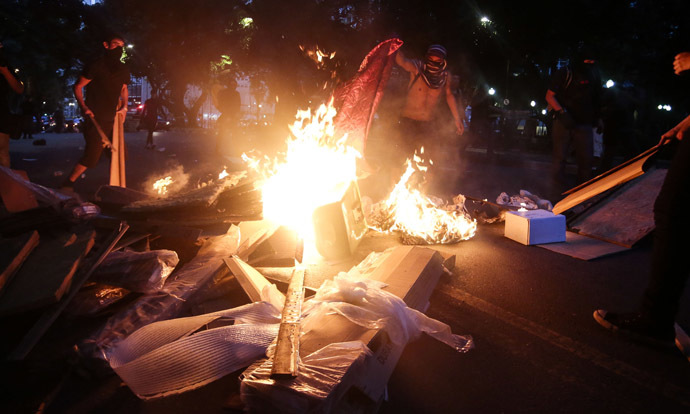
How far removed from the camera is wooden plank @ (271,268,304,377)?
2.04 meters

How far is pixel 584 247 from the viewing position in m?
5.09

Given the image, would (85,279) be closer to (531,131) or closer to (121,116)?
(121,116)

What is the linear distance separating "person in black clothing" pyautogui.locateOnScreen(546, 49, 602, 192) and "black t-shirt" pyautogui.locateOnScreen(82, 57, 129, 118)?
23.4ft

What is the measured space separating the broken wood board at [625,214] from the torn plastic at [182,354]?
187 inches

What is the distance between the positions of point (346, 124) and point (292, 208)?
4.71 feet

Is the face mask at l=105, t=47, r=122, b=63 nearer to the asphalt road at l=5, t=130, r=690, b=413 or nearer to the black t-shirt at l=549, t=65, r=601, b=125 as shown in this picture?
the asphalt road at l=5, t=130, r=690, b=413

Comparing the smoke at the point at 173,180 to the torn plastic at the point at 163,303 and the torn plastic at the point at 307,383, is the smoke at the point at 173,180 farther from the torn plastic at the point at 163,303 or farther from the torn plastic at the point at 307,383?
the torn plastic at the point at 307,383

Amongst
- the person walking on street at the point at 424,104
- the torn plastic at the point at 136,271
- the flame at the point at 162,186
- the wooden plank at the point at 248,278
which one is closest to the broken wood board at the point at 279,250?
the wooden plank at the point at 248,278

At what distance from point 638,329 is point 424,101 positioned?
14.7 feet

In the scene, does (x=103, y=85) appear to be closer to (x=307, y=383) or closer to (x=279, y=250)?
(x=279, y=250)

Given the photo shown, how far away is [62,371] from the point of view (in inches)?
97.0

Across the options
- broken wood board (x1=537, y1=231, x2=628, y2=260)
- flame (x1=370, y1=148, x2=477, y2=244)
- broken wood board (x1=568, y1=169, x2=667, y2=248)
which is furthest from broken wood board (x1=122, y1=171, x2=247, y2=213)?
broken wood board (x1=568, y1=169, x2=667, y2=248)

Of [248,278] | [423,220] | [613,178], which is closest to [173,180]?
[423,220]

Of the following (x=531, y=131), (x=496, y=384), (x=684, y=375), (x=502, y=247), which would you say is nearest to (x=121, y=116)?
(x=502, y=247)
